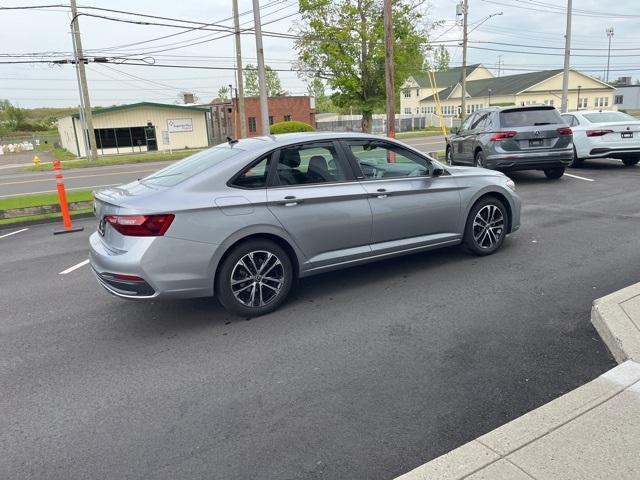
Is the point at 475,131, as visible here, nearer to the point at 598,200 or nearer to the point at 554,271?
the point at 598,200

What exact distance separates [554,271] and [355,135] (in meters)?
2.64

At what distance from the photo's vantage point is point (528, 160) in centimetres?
1077

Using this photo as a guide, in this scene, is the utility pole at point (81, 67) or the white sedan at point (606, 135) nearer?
the white sedan at point (606, 135)

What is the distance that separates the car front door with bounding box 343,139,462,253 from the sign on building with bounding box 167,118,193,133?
131 ft

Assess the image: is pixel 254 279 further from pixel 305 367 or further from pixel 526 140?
pixel 526 140

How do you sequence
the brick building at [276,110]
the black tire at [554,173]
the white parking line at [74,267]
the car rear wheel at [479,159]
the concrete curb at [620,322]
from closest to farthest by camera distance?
1. the concrete curb at [620,322]
2. the white parking line at [74,267]
3. the car rear wheel at [479,159]
4. the black tire at [554,173]
5. the brick building at [276,110]

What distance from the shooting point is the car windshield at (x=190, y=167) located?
15.1 ft

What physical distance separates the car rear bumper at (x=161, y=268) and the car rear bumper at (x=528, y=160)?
8.18m

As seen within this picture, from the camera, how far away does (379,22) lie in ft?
122

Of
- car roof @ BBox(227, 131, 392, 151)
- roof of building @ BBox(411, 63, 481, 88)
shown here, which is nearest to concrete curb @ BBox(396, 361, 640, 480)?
car roof @ BBox(227, 131, 392, 151)

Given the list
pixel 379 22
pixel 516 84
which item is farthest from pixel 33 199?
pixel 516 84

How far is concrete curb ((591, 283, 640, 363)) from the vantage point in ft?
11.4

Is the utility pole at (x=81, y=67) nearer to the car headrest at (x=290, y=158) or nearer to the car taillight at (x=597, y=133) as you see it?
the car taillight at (x=597, y=133)

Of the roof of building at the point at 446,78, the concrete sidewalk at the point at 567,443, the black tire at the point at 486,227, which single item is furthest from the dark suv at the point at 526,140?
the roof of building at the point at 446,78
